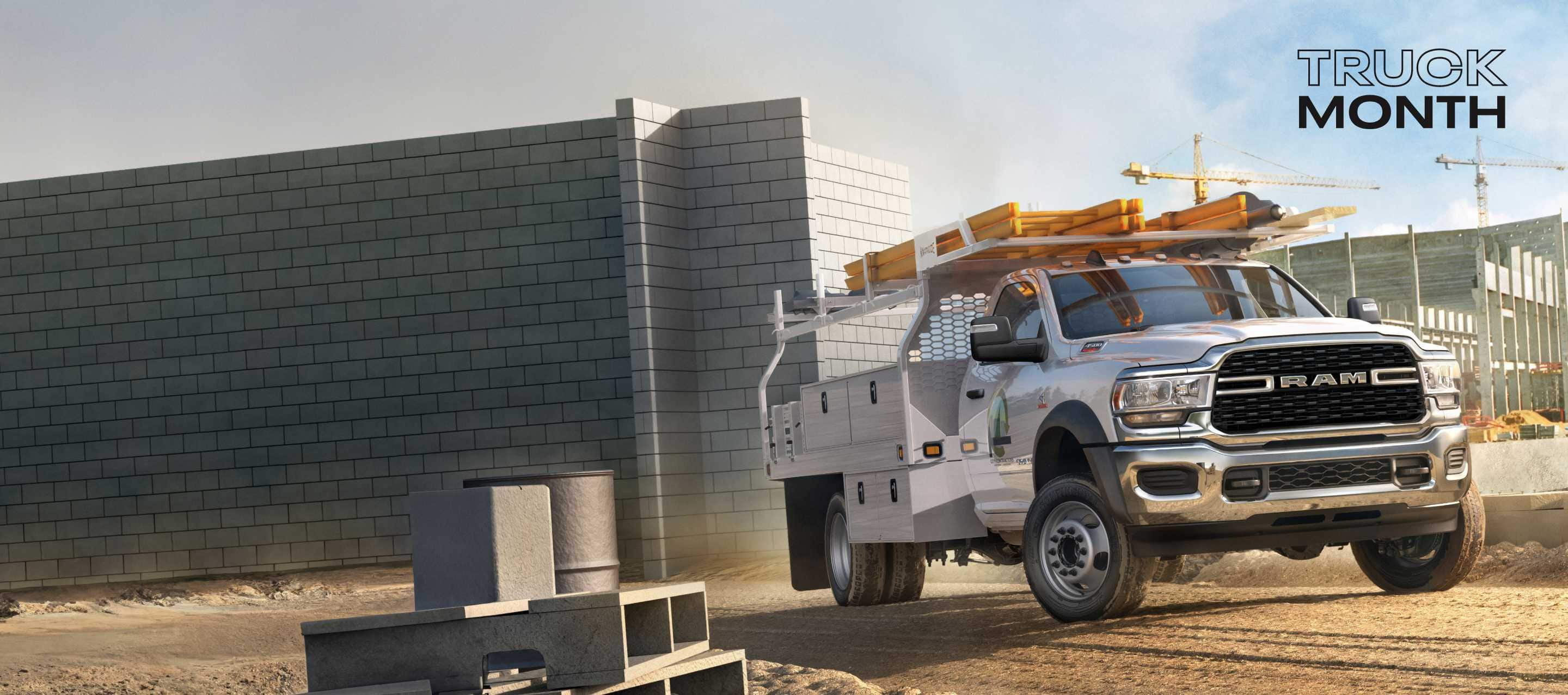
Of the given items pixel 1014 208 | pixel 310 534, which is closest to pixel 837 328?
pixel 310 534

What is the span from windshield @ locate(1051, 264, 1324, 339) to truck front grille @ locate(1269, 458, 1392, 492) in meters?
1.21

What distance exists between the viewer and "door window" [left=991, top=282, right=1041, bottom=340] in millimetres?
9422

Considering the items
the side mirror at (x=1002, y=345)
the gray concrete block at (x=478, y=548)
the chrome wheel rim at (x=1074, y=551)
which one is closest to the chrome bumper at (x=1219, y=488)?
the chrome wheel rim at (x=1074, y=551)

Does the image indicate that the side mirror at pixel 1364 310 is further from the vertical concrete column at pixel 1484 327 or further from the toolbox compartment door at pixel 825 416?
the vertical concrete column at pixel 1484 327

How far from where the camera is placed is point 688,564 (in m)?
18.2

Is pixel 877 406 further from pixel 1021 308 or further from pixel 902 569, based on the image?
pixel 902 569

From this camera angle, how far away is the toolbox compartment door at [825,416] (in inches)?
447

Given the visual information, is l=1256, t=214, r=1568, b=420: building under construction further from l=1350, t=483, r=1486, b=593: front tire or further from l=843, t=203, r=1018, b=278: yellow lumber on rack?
l=1350, t=483, r=1486, b=593: front tire

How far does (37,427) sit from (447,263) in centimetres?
638

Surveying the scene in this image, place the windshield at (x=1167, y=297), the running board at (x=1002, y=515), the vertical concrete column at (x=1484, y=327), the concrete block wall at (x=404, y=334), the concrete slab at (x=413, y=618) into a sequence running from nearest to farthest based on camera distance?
1. the concrete slab at (x=413, y=618)
2. the windshield at (x=1167, y=297)
3. the running board at (x=1002, y=515)
4. the concrete block wall at (x=404, y=334)
5. the vertical concrete column at (x=1484, y=327)

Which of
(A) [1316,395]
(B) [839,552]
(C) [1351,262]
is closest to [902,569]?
(B) [839,552]

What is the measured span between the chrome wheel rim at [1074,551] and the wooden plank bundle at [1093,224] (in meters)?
2.04

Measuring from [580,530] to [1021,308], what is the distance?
3.61m

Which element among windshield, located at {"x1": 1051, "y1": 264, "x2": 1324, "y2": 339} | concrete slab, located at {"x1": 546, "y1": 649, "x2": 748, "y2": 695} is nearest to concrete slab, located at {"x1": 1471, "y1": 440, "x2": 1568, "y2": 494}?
windshield, located at {"x1": 1051, "y1": 264, "x2": 1324, "y2": 339}
